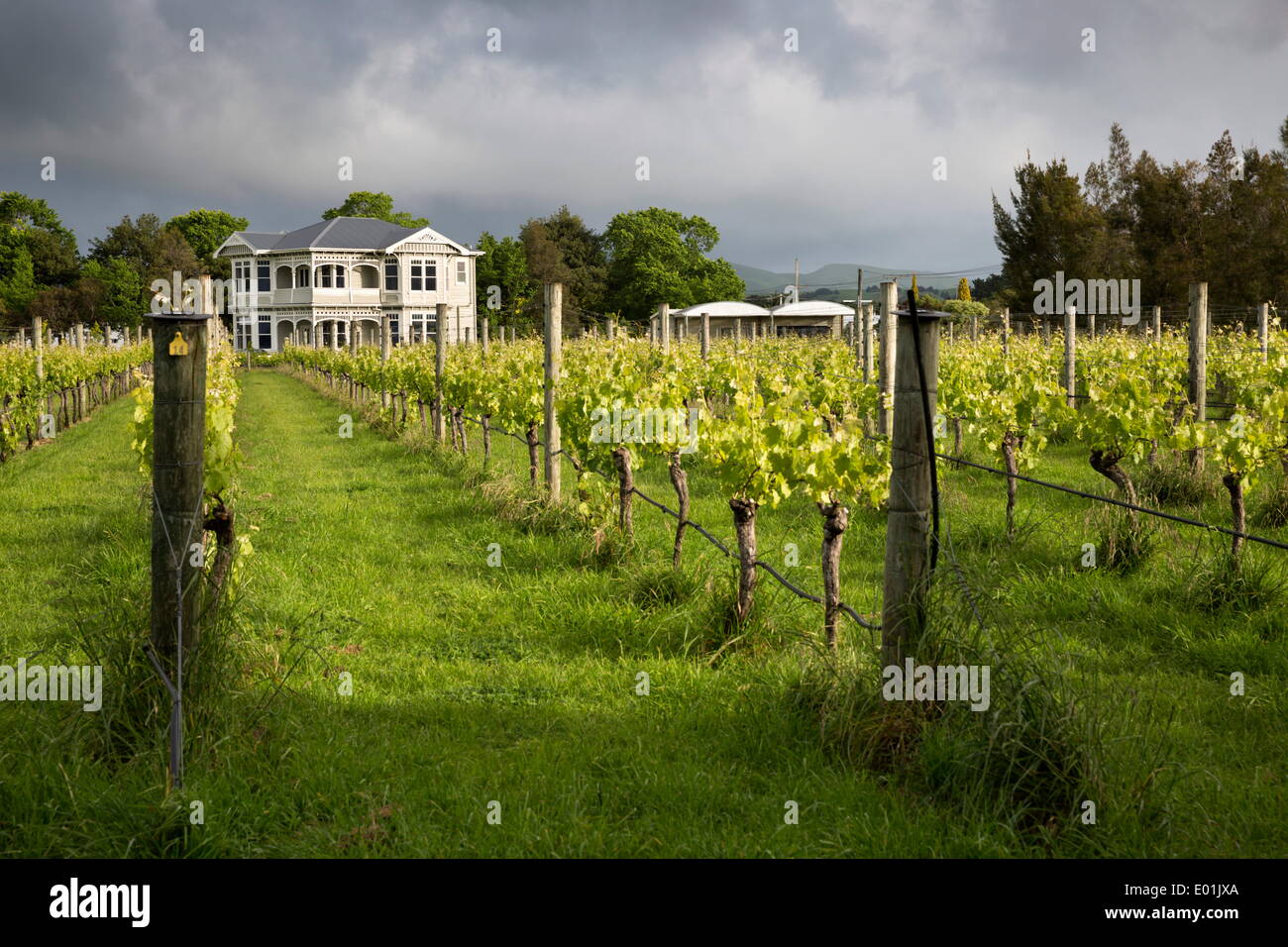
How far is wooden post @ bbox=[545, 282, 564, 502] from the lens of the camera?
33.9 feet

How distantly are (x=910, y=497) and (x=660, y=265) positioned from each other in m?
67.4

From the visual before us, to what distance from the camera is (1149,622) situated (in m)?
6.82

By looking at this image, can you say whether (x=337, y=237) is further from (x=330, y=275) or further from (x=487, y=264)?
(x=487, y=264)

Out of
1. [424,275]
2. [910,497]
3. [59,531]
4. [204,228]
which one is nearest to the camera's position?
[910,497]

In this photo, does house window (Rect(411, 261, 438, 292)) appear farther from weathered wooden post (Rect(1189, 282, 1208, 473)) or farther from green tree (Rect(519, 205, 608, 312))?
weathered wooden post (Rect(1189, 282, 1208, 473))

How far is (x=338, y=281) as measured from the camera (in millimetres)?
59906

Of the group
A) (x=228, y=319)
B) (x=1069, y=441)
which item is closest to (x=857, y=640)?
(x=1069, y=441)

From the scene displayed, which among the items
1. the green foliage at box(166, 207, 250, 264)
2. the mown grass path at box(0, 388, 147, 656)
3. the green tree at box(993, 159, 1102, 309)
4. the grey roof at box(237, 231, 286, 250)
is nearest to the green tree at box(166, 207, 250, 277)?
the green foliage at box(166, 207, 250, 264)

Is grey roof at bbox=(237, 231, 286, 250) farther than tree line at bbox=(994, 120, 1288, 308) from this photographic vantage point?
Yes

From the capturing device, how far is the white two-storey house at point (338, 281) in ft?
194

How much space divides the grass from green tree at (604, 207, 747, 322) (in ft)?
200

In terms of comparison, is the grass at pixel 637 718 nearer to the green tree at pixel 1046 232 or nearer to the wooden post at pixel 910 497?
the wooden post at pixel 910 497

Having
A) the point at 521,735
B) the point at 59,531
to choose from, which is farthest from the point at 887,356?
the point at 59,531
